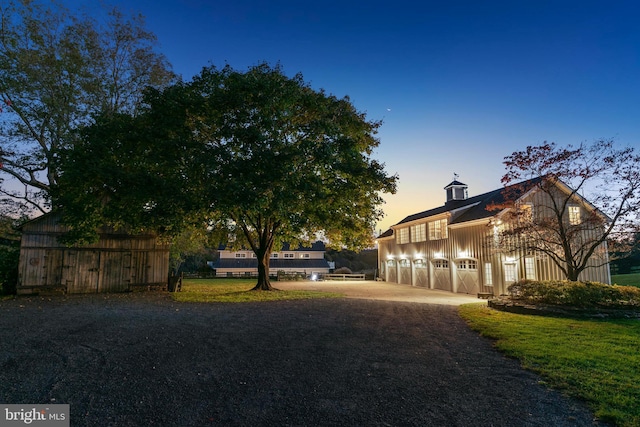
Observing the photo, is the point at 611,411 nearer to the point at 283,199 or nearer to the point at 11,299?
the point at 283,199

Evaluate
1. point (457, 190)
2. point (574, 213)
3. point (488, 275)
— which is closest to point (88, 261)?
point (488, 275)

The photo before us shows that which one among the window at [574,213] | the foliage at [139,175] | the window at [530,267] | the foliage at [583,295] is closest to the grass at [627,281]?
the window at [574,213]

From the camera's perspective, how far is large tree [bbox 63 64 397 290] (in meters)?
15.8

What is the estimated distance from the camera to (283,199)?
51.6 ft

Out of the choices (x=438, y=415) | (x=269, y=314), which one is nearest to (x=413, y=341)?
(x=438, y=415)

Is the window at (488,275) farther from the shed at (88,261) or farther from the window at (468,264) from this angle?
the shed at (88,261)

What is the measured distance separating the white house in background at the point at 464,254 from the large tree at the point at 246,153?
730 centimetres

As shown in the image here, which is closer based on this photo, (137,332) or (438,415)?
(438,415)

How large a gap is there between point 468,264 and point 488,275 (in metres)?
1.97

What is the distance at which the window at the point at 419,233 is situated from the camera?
28.0 meters

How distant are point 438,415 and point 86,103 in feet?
84.3

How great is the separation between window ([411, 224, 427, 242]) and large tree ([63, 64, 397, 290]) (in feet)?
33.7

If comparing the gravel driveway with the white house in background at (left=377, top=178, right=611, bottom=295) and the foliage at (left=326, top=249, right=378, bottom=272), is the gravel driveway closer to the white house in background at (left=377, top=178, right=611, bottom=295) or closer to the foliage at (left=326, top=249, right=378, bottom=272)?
the white house in background at (left=377, top=178, right=611, bottom=295)

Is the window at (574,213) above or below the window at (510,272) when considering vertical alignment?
above
